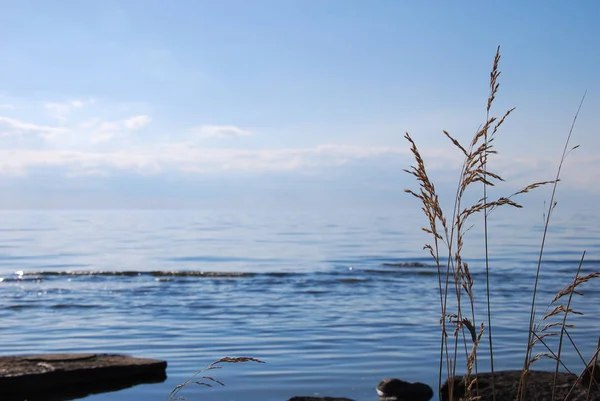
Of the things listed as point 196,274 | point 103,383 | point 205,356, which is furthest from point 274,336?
point 196,274

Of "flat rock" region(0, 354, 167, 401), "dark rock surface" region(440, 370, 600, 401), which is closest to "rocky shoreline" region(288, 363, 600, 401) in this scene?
"dark rock surface" region(440, 370, 600, 401)

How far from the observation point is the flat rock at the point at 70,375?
6.44m

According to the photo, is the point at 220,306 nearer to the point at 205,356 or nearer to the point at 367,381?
the point at 205,356

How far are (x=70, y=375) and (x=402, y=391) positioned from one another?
3.03 metres

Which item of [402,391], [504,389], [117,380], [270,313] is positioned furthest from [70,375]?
[270,313]

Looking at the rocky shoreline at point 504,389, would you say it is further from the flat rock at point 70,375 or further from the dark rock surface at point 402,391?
the flat rock at point 70,375

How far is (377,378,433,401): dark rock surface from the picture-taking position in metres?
6.59

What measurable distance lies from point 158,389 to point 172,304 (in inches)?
317

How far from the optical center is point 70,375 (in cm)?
679

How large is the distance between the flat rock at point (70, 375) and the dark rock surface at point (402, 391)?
2258mm

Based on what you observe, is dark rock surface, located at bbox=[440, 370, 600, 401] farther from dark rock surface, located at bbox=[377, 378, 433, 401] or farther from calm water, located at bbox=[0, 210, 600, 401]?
calm water, located at bbox=[0, 210, 600, 401]

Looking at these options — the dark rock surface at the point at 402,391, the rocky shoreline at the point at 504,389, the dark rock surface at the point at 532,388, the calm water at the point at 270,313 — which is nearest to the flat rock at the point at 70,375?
the calm water at the point at 270,313

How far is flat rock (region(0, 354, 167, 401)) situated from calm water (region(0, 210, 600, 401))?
208 mm

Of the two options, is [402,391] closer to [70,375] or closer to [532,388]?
[532,388]
